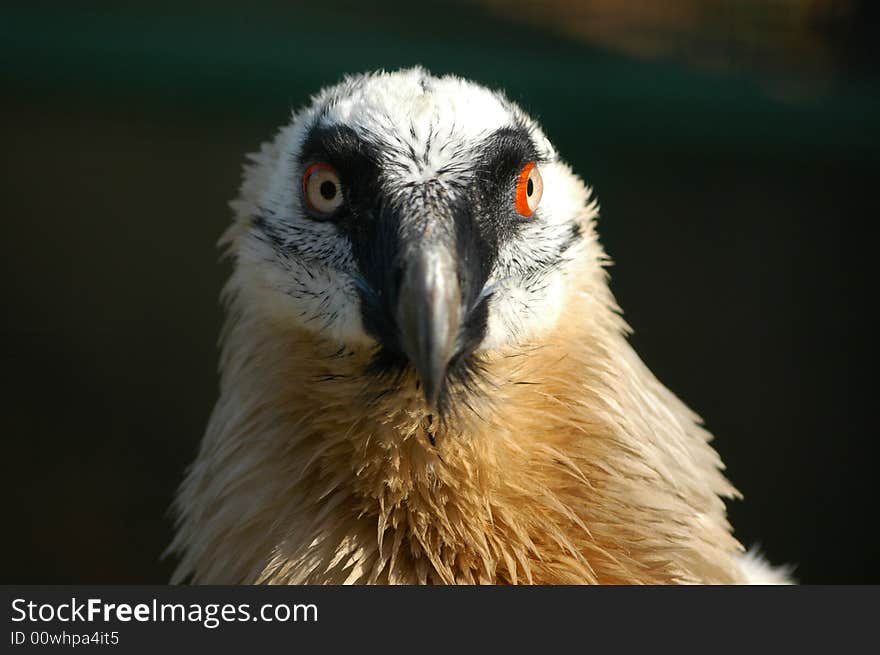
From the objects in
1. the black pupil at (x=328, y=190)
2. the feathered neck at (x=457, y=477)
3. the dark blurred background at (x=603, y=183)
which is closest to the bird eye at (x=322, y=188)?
the black pupil at (x=328, y=190)

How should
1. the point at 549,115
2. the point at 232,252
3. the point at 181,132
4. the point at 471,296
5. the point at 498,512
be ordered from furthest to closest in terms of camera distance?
the point at 181,132 → the point at 549,115 → the point at 232,252 → the point at 498,512 → the point at 471,296

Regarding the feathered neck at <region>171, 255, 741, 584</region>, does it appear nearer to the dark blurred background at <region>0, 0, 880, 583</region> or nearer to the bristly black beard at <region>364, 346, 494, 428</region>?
the bristly black beard at <region>364, 346, 494, 428</region>

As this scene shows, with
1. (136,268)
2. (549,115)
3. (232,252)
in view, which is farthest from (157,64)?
(232,252)

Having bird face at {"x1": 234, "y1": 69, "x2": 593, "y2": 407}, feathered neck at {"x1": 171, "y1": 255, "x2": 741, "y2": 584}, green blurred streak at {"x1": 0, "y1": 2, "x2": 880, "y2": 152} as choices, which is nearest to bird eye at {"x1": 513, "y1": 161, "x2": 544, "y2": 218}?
bird face at {"x1": 234, "y1": 69, "x2": 593, "y2": 407}

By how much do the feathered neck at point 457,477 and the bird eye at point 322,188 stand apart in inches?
7.5

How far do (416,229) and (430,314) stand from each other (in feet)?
0.43

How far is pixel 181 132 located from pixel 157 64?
27cm

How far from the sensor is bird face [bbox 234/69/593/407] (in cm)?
121

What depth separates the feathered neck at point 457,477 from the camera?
1331 mm

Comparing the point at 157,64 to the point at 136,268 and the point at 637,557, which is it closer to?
the point at 136,268

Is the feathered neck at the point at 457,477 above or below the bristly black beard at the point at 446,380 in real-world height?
below

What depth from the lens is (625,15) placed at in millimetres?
3199

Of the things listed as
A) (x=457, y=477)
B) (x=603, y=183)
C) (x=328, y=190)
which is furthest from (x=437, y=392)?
(x=603, y=183)

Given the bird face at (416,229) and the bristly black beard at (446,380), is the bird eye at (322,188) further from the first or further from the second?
the bristly black beard at (446,380)
